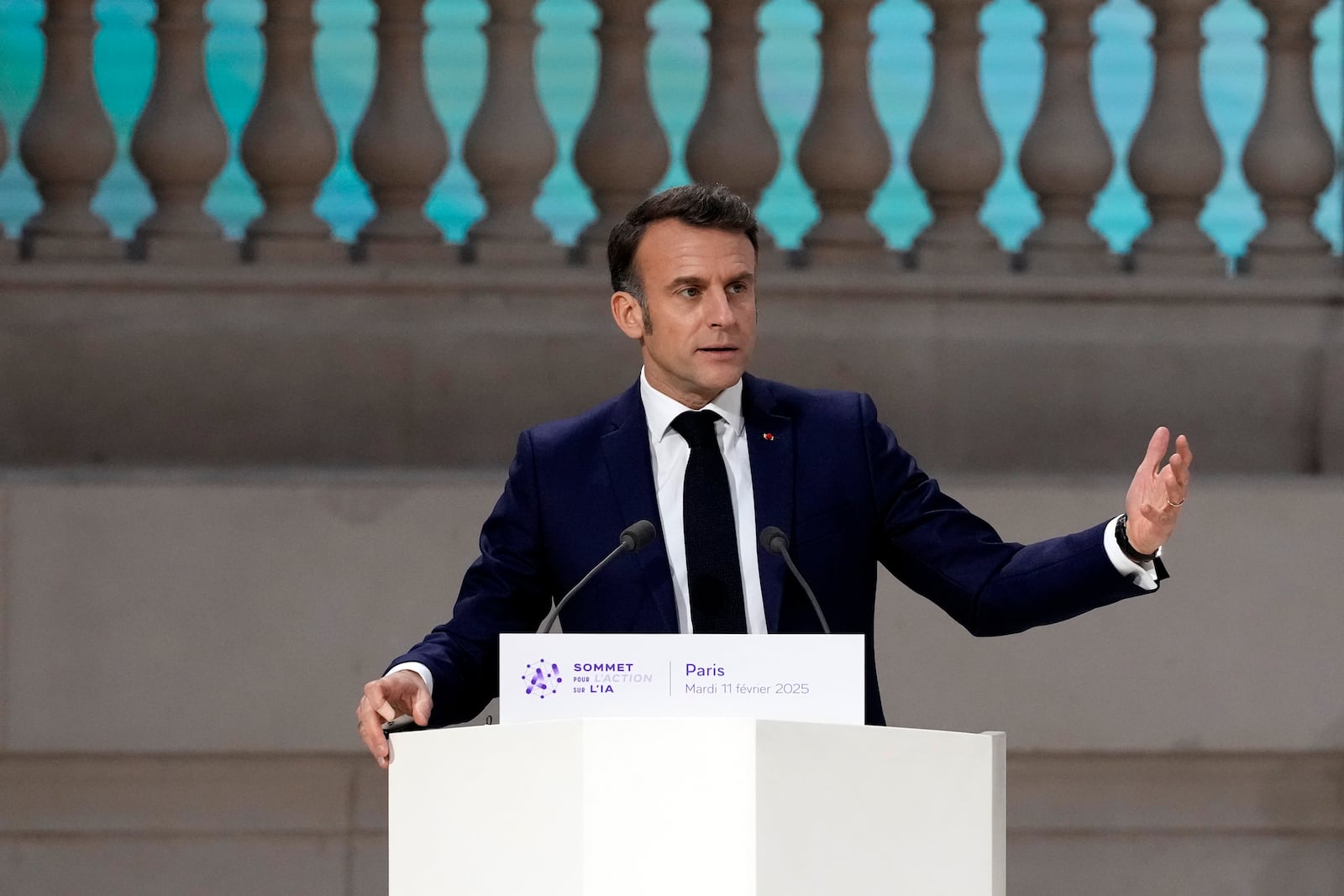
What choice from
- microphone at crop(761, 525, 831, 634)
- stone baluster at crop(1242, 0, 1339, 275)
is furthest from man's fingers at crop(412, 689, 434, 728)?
stone baluster at crop(1242, 0, 1339, 275)

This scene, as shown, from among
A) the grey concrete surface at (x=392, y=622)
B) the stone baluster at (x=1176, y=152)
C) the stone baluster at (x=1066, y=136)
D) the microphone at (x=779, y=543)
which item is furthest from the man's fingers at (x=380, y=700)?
the stone baluster at (x=1176, y=152)

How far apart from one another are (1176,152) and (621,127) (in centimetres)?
109

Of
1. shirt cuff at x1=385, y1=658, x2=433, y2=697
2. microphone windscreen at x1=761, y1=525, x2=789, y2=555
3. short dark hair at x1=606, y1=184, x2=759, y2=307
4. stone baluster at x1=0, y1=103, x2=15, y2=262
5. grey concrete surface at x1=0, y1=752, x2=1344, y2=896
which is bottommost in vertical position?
grey concrete surface at x1=0, y1=752, x2=1344, y2=896

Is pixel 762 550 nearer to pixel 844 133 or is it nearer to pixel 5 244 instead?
pixel 844 133

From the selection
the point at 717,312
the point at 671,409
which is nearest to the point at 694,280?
the point at 717,312

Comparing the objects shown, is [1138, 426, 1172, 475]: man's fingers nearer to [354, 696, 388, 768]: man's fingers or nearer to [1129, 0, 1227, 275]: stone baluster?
[354, 696, 388, 768]: man's fingers

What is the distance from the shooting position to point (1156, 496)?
92.4 inches

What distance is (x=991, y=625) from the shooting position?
8.57 feet

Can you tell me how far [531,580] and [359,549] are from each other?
1.13 m

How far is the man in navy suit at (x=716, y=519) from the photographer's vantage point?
2.58 meters

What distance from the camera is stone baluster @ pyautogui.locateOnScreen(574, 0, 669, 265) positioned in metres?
3.92

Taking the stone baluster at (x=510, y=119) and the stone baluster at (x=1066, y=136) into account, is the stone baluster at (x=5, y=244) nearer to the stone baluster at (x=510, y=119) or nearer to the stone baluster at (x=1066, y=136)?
the stone baluster at (x=510, y=119)

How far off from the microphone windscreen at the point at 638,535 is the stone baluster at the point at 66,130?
192 cm

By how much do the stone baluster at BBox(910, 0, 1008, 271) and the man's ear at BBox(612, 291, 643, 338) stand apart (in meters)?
1.43
